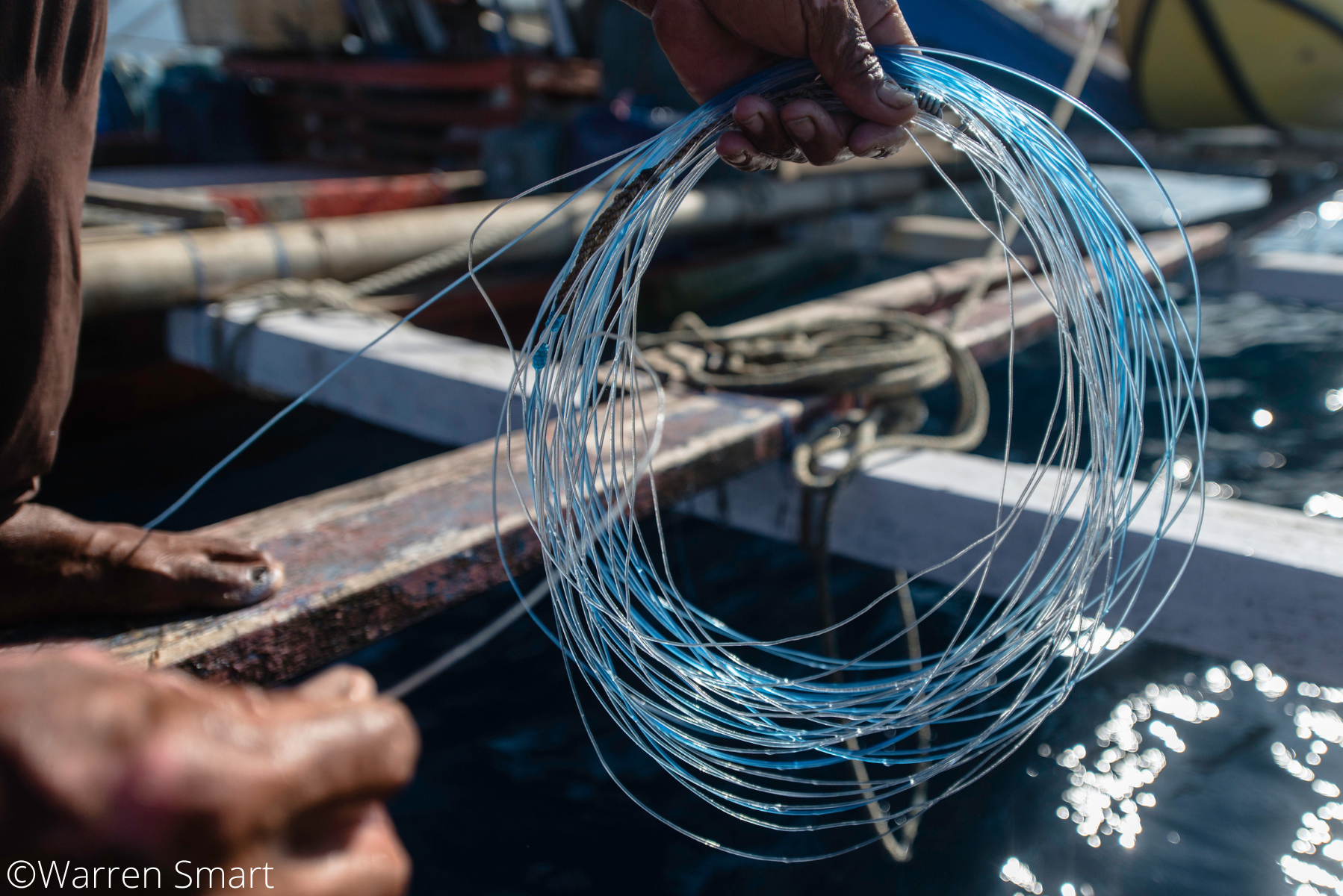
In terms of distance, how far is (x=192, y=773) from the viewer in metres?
0.47

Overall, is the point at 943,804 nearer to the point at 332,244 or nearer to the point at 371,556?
the point at 371,556

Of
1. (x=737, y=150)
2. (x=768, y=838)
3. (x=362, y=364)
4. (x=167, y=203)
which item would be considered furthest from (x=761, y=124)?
(x=167, y=203)

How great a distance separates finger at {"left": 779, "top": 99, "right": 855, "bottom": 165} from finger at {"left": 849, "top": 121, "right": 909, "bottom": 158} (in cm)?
2

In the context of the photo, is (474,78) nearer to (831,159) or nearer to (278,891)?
(831,159)

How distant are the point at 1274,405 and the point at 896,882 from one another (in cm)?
346

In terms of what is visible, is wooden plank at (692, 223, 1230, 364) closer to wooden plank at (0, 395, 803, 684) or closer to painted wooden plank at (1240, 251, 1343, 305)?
painted wooden plank at (1240, 251, 1343, 305)

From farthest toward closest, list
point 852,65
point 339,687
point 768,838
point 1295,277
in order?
1. point 1295,277
2. point 768,838
3. point 852,65
4. point 339,687

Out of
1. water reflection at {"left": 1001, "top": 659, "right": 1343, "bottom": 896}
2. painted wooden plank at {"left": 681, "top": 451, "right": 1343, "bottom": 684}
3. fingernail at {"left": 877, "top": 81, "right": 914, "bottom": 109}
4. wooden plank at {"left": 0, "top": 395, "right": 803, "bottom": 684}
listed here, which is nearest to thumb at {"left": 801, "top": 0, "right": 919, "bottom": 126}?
fingernail at {"left": 877, "top": 81, "right": 914, "bottom": 109}

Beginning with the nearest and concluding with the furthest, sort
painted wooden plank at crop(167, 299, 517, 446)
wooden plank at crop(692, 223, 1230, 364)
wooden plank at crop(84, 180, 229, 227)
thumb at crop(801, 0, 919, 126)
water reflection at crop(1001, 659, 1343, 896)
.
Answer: thumb at crop(801, 0, 919, 126)
water reflection at crop(1001, 659, 1343, 896)
painted wooden plank at crop(167, 299, 517, 446)
wooden plank at crop(692, 223, 1230, 364)
wooden plank at crop(84, 180, 229, 227)

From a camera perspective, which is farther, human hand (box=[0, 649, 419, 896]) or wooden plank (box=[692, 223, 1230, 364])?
wooden plank (box=[692, 223, 1230, 364])

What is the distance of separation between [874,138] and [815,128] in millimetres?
97

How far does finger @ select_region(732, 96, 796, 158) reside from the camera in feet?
4.02

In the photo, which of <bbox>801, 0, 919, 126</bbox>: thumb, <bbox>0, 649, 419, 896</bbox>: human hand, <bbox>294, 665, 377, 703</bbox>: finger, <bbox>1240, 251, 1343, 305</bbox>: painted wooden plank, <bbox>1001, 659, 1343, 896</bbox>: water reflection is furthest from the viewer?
<bbox>1240, 251, 1343, 305</bbox>: painted wooden plank

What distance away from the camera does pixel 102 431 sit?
11.2ft
